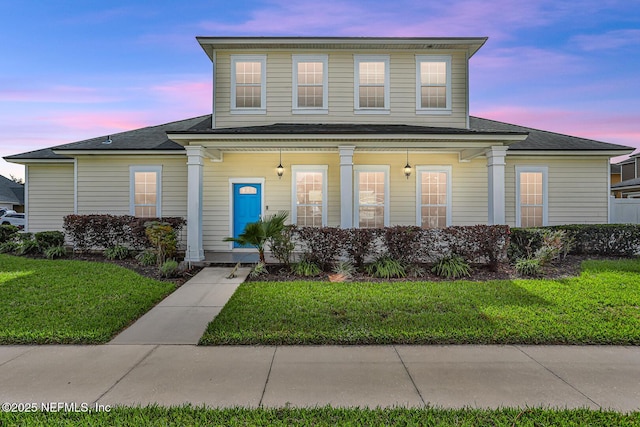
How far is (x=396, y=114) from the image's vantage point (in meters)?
10.3

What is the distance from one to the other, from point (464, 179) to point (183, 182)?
9.43 meters

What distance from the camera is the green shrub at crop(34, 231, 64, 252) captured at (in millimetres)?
10008

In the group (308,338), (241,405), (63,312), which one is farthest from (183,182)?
(241,405)

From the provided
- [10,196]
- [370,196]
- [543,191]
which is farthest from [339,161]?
[10,196]

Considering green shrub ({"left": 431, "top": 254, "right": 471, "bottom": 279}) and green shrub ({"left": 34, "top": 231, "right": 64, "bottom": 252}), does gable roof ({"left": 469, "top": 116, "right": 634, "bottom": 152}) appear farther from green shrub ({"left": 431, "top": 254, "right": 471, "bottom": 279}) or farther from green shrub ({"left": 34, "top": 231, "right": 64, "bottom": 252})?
green shrub ({"left": 34, "top": 231, "right": 64, "bottom": 252})

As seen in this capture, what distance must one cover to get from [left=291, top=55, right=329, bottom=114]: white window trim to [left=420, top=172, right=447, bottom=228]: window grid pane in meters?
4.12

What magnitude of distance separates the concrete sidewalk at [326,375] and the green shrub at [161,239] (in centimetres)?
450

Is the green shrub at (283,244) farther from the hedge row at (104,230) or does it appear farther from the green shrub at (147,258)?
the hedge row at (104,230)

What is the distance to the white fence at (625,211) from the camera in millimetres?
11266

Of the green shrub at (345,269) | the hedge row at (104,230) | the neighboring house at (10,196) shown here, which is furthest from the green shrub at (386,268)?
the neighboring house at (10,196)

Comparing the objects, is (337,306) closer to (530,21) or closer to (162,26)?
(162,26)

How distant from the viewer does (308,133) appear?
849 centimetres

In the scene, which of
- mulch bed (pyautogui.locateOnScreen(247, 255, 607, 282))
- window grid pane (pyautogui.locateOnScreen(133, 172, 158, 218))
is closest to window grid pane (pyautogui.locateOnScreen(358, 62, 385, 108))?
mulch bed (pyautogui.locateOnScreen(247, 255, 607, 282))

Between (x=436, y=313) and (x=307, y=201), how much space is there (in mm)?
6220
